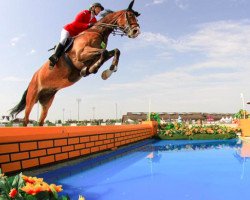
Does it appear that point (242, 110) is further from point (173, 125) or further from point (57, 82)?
point (57, 82)

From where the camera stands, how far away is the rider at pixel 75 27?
19.5ft

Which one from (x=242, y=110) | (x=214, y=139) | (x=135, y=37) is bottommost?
(x=214, y=139)

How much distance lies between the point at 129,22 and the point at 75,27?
3.68 ft

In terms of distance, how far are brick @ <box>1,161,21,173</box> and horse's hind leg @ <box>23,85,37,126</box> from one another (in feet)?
8.32

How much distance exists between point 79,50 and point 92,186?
263 cm

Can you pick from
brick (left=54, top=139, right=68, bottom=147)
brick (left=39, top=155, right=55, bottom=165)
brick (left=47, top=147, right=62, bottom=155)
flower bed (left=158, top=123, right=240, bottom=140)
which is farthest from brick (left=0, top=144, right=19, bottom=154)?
flower bed (left=158, top=123, right=240, bottom=140)

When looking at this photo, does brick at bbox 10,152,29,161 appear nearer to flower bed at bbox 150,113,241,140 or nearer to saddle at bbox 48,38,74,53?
saddle at bbox 48,38,74,53

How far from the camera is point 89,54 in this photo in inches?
220

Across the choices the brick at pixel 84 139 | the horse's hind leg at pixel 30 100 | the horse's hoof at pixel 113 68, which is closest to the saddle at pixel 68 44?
the horse's hoof at pixel 113 68

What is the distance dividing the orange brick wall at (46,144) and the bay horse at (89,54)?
102 centimetres

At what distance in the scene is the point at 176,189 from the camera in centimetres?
398

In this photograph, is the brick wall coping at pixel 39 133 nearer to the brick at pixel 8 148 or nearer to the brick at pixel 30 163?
the brick at pixel 8 148

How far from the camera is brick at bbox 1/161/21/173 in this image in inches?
159

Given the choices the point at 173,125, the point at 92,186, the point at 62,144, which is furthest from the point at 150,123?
the point at 92,186
